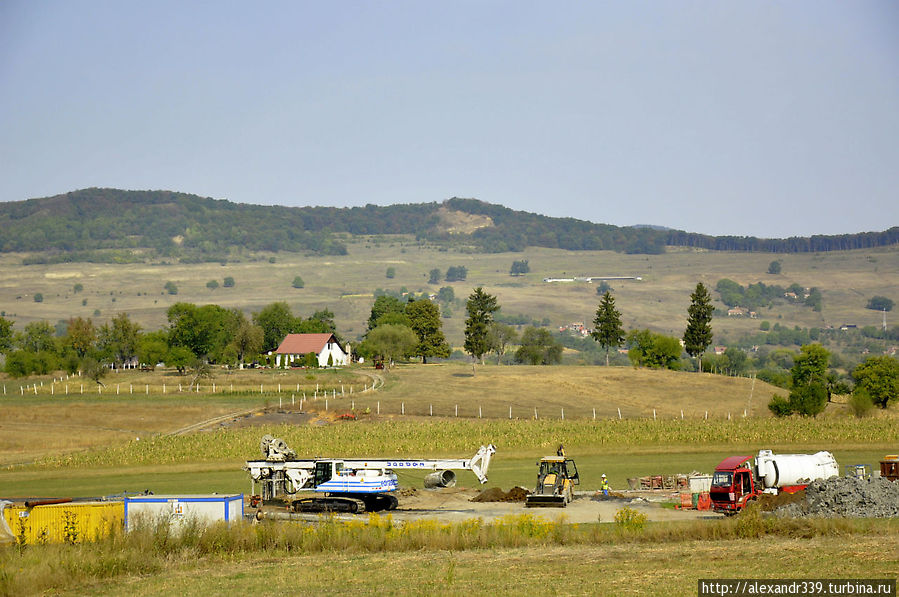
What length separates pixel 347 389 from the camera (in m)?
111

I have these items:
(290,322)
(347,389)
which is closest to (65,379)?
(347,389)

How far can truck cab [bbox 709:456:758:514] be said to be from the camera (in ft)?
131

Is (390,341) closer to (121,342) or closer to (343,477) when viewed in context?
(121,342)

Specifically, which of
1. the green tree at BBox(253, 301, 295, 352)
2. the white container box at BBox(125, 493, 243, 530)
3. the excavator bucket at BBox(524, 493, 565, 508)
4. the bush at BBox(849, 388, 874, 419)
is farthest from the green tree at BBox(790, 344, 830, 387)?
the white container box at BBox(125, 493, 243, 530)

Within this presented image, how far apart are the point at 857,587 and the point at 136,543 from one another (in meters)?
20.2

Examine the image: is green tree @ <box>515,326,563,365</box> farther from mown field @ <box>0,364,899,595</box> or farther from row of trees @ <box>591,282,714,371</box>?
mown field @ <box>0,364,899,595</box>

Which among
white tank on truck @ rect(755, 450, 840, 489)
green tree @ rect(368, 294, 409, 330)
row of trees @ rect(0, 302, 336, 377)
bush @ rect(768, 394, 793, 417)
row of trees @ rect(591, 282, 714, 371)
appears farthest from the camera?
green tree @ rect(368, 294, 409, 330)

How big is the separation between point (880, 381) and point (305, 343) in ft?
283

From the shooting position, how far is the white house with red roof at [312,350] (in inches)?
6078

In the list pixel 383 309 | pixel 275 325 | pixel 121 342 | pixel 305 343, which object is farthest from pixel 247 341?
pixel 383 309

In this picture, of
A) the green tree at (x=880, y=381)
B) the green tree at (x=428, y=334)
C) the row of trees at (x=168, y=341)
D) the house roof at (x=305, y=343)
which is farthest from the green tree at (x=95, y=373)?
the green tree at (x=880, y=381)

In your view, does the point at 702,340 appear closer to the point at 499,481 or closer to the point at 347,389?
the point at 347,389

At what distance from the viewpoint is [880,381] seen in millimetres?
107875

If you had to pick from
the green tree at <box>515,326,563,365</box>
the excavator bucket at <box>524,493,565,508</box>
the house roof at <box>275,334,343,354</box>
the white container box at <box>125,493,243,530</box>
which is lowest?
the green tree at <box>515,326,563,365</box>
